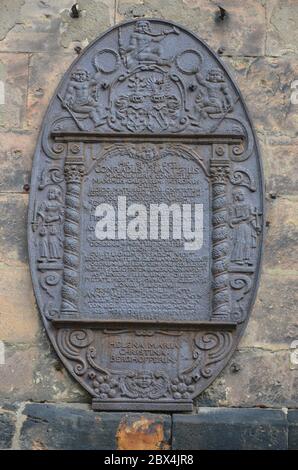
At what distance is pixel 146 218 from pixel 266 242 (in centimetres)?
72

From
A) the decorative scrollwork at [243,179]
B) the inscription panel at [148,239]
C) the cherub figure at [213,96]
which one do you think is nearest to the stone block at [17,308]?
the inscription panel at [148,239]

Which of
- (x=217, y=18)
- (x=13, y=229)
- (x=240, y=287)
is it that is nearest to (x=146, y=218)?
(x=240, y=287)

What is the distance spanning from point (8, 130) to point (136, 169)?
2.70 ft

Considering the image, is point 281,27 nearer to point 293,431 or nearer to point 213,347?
point 213,347

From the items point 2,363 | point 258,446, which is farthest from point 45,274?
point 258,446

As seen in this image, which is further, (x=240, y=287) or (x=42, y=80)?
(x=42, y=80)

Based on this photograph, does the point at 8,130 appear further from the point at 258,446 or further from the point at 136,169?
the point at 258,446

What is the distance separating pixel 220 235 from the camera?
627cm

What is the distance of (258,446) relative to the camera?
5.89m

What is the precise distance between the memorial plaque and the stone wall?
99 millimetres

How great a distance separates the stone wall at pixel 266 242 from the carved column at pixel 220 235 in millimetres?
216

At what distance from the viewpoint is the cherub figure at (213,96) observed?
645 cm

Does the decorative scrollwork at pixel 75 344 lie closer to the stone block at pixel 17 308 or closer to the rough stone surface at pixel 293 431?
the stone block at pixel 17 308

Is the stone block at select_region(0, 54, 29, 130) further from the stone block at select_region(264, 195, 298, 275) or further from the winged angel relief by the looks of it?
the stone block at select_region(264, 195, 298, 275)
